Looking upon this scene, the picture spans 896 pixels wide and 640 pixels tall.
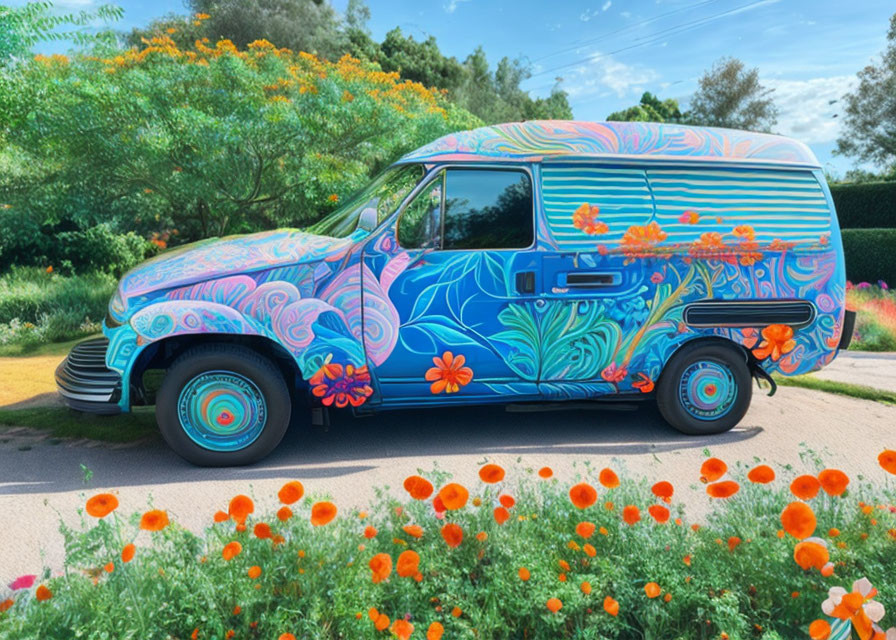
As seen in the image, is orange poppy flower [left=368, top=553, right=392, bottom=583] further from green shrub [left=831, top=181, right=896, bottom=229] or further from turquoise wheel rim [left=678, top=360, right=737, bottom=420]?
green shrub [left=831, top=181, right=896, bottom=229]

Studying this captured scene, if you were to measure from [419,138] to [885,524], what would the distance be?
26.7 feet

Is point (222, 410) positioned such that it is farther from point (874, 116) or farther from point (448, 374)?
point (874, 116)

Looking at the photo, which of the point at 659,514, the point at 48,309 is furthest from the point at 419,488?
the point at 48,309

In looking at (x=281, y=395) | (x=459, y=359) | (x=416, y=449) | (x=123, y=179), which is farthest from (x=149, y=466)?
(x=123, y=179)

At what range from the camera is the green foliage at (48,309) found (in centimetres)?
805

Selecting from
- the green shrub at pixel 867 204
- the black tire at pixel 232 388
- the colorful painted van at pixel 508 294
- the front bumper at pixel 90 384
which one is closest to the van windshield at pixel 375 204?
the colorful painted van at pixel 508 294

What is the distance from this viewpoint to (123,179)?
9.38 m

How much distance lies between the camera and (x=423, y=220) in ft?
13.9

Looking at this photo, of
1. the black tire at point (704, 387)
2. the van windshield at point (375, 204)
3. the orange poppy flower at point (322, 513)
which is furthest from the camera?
the black tire at point (704, 387)

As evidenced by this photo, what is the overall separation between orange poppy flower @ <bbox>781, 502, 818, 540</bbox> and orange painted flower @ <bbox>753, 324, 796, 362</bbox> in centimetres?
272

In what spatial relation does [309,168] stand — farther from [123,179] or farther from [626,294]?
[626,294]

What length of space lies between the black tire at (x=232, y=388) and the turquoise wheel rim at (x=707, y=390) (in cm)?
280

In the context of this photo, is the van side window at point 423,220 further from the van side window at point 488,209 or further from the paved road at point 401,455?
the paved road at point 401,455

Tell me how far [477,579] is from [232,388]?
219 cm
